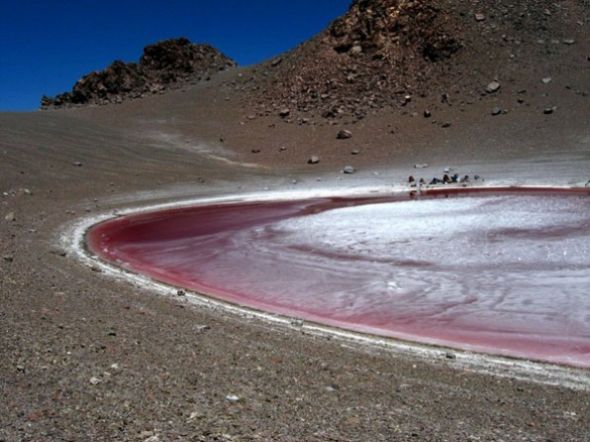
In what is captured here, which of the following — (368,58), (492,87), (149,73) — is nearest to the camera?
(492,87)

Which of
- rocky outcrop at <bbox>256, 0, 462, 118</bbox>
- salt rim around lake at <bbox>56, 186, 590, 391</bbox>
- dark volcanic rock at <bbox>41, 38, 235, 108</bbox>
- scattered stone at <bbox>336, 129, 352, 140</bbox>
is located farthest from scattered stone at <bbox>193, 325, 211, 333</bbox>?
dark volcanic rock at <bbox>41, 38, 235, 108</bbox>

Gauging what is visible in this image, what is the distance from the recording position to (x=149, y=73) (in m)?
67.3

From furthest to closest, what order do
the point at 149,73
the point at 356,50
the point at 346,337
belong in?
the point at 149,73 → the point at 356,50 → the point at 346,337

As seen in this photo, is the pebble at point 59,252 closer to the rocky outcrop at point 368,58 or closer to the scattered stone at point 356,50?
the rocky outcrop at point 368,58

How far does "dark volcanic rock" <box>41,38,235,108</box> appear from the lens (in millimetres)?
63812

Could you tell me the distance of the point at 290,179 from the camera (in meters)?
29.3

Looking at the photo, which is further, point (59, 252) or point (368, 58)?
point (368, 58)

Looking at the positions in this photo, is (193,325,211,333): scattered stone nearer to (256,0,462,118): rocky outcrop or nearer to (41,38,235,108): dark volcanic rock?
(256,0,462,118): rocky outcrop

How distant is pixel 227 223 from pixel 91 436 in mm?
13487

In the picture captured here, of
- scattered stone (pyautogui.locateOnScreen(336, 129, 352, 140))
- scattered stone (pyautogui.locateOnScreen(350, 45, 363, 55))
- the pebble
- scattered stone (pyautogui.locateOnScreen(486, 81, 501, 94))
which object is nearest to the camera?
the pebble

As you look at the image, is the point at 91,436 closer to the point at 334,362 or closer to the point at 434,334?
the point at 334,362

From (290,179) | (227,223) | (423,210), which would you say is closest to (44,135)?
(290,179)

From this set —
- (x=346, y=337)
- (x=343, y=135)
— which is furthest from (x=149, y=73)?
(x=346, y=337)

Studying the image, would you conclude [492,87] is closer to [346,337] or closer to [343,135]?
[343,135]
